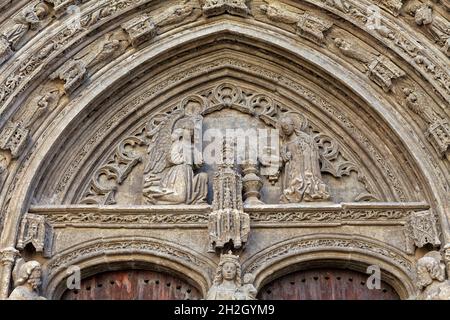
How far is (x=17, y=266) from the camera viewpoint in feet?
32.5

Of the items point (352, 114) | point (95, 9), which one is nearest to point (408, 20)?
point (352, 114)

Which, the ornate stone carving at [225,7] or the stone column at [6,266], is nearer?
the stone column at [6,266]

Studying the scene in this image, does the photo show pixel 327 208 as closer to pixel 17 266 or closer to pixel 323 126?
pixel 323 126

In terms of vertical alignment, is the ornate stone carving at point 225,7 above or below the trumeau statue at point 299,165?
above

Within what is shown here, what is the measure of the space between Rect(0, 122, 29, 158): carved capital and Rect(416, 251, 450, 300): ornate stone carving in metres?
4.99

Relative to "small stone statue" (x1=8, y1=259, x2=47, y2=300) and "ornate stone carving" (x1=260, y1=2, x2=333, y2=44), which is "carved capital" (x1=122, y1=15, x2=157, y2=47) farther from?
"small stone statue" (x1=8, y1=259, x2=47, y2=300)

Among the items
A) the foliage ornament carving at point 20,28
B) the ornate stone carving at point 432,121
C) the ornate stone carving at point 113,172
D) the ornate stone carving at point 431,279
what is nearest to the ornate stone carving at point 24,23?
the foliage ornament carving at point 20,28

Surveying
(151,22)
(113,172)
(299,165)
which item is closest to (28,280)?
(113,172)

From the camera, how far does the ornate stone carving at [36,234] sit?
1021 cm

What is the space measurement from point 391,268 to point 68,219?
13.1 ft

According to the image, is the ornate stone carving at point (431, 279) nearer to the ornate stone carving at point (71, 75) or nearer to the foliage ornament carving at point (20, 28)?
the ornate stone carving at point (71, 75)

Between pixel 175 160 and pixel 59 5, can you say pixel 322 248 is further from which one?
pixel 59 5

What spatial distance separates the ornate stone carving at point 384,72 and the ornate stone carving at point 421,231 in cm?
179

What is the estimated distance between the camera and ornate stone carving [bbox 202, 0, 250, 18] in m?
11.9
